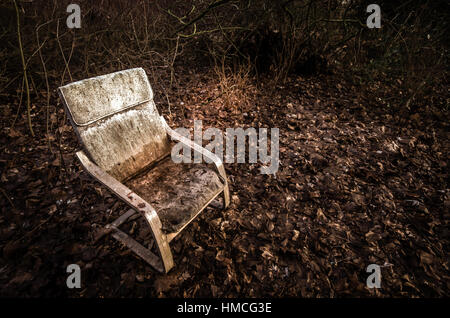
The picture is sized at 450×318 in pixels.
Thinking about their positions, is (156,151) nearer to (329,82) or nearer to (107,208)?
(107,208)

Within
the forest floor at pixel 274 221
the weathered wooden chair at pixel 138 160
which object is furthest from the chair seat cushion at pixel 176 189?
the forest floor at pixel 274 221

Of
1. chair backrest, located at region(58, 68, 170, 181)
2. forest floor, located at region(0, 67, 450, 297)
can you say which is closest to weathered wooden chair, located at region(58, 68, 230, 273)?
chair backrest, located at region(58, 68, 170, 181)

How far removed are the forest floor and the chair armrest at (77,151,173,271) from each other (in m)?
0.48

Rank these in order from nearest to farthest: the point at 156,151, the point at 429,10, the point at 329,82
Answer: the point at 156,151 → the point at 429,10 → the point at 329,82

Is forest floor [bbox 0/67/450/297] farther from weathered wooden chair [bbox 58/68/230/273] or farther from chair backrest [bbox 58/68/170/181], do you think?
chair backrest [bbox 58/68/170/181]

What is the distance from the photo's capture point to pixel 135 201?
161 centimetres

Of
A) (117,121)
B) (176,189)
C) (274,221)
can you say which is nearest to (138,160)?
(117,121)

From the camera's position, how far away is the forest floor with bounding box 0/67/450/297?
2.00 metres

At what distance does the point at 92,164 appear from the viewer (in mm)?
1849

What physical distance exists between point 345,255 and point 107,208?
2809mm

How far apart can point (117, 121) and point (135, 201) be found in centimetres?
94

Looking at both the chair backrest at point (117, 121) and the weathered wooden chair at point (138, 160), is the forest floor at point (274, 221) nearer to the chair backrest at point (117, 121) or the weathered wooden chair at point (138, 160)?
the weathered wooden chair at point (138, 160)

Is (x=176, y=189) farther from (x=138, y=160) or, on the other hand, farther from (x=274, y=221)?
(x=274, y=221)

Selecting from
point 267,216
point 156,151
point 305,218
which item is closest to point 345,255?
point 305,218
